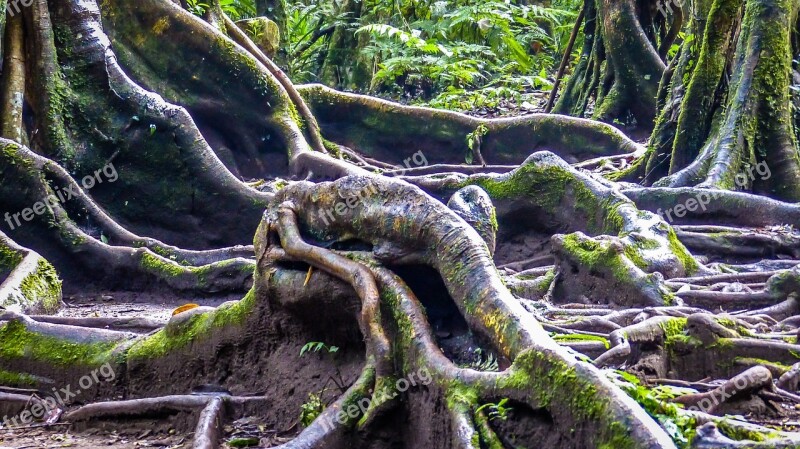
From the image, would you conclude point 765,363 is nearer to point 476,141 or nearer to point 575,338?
point 575,338

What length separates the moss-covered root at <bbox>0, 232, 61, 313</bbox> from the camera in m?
6.92

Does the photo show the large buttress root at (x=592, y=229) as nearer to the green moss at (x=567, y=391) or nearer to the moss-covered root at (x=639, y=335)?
the moss-covered root at (x=639, y=335)

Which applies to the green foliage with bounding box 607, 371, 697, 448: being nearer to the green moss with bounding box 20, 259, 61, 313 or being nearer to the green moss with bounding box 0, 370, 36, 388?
the green moss with bounding box 0, 370, 36, 388

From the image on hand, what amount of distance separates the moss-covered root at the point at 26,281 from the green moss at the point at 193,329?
1.51m

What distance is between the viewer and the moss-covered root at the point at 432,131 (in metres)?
12.9

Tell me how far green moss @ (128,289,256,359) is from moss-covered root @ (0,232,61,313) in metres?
1.51

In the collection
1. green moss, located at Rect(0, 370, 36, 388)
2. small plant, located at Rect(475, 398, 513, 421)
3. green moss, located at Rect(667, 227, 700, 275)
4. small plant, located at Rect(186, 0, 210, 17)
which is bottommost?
green moss, located at Rect(0, 370, 36, 388)

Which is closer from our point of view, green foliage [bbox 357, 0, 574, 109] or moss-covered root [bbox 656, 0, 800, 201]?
moss-covered root [bbox 656, 0, 800, 201]

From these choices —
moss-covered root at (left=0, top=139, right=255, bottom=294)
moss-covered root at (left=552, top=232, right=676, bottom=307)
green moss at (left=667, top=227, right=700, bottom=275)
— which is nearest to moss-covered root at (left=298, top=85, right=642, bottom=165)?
moss-covered root at (left=0, top=139, right=255, bottom=294)

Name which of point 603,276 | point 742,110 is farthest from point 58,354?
point 742,110

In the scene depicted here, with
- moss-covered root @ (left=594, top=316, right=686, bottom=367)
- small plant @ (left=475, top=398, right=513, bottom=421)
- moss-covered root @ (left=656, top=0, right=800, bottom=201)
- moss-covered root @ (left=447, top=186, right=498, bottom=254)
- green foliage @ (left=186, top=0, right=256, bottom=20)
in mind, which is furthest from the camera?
green foliage @ (left=186, top=0, right=256, bottom=20)

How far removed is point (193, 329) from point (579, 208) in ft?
11.8

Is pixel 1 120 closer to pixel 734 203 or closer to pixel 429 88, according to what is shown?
pixel 734 203

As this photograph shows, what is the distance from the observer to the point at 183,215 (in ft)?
31.3
